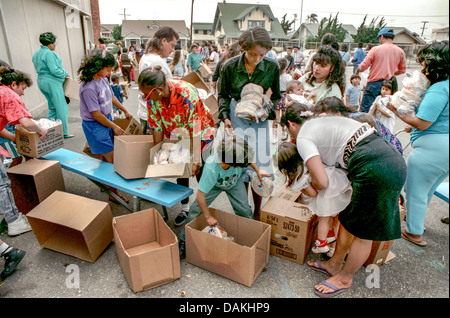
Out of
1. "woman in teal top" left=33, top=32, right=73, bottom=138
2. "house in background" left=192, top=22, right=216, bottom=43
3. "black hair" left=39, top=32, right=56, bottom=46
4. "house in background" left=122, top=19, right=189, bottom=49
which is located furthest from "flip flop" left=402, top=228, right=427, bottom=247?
"house in background" left=192, top=22, right=216, bottom=43

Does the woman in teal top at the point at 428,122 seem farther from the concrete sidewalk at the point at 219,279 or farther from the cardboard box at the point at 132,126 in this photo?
the cardboard box at the point at 132,126

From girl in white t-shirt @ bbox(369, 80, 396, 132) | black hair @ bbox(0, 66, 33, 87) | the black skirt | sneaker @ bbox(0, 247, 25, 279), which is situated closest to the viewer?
the black skirt

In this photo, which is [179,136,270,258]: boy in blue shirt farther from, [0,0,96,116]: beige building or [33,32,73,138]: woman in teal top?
[33,32,73,138]: woman in teal top

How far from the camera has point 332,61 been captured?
265 centimetres

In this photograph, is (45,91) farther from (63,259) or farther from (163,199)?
(163,199)

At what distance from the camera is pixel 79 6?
39.3 ft

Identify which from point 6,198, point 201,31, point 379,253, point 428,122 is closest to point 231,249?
point 379,253

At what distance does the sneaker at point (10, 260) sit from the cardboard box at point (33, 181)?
674 mm

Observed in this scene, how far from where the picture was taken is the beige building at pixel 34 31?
17.5 ft

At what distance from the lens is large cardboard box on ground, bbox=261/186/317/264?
2.20 metres

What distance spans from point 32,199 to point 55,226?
593mm

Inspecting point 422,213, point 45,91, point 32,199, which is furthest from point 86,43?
point 422,213

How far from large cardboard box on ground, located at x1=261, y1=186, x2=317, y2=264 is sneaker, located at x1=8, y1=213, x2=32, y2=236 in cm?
224

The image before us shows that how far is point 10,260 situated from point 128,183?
1023 millimetres
